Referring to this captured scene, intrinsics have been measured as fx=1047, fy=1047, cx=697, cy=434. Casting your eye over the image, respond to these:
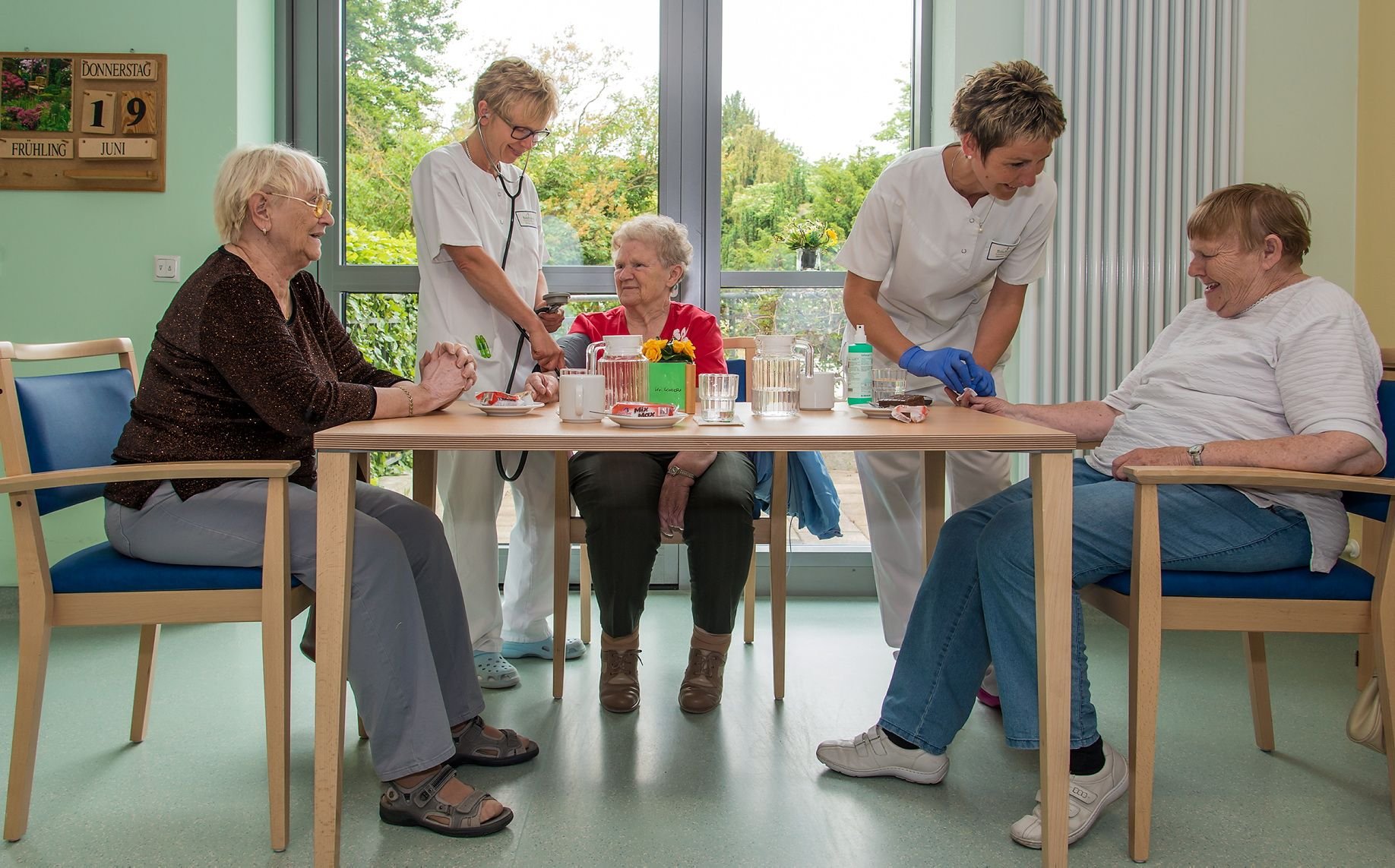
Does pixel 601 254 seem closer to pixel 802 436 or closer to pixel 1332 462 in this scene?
pixel 802 436

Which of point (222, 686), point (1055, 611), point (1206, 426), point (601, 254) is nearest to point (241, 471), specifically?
point (222, 686)

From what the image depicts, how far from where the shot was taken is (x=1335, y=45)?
3162 mm

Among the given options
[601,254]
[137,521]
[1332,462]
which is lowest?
[137,521]

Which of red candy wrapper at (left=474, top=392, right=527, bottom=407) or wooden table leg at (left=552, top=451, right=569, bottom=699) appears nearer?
red candy wrapper at (left=474, top=392, right=527, bottom=407)

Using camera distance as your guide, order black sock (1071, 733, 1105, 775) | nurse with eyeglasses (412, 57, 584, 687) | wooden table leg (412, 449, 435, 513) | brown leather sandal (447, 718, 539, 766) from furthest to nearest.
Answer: nurse with eyeglasses (412, 57, 584, 687), wooden table leg (412, 449, 435, 513), brown leather sandal (447, 718, 539, 766), black sock (1071, 733, 1105, 775)

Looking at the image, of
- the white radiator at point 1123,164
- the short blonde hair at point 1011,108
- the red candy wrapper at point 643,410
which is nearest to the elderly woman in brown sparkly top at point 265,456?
the red candy wrapper at point 643,410

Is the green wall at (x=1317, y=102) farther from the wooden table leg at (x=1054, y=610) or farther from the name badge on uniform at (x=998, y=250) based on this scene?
the wooden table leg at (x=1054, y=610)

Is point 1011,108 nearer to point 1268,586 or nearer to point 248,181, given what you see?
point 1268,586

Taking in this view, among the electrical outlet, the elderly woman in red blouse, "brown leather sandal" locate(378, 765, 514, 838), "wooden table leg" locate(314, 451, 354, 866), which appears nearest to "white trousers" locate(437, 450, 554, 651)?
the elderly woman in red blouse

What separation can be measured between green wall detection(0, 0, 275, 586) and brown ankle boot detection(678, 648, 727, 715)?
2.01 metres

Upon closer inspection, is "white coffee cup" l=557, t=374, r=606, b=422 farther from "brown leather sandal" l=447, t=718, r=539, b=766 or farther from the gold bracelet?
"brown leather sandal" l=447, t=718, r=539, b=766

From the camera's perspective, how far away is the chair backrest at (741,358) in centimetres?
269

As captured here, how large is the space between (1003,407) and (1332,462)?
0.56 meters

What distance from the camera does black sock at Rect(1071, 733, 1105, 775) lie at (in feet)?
5.75
